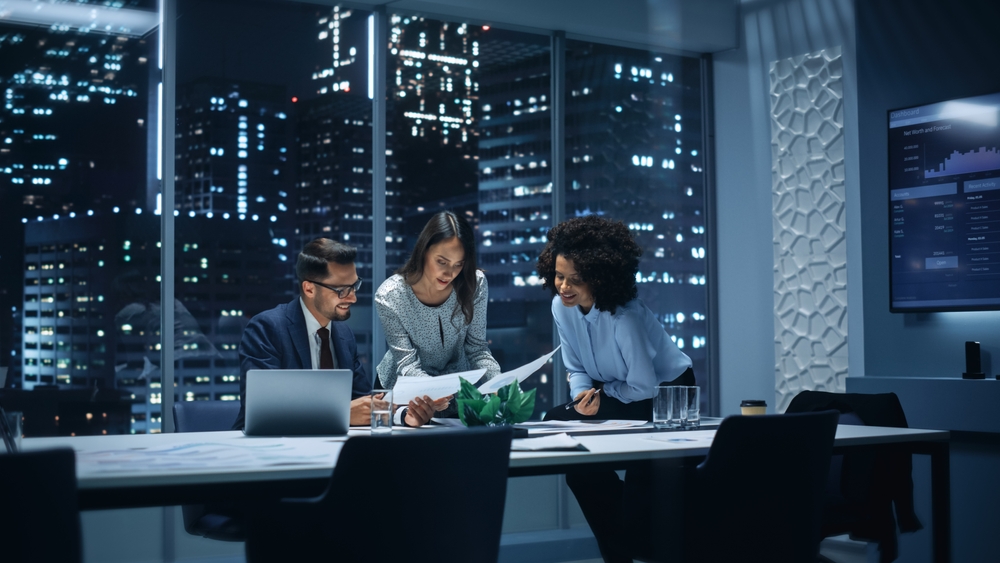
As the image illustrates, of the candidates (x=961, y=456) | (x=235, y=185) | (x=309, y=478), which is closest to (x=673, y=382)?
(x=961, y=456)

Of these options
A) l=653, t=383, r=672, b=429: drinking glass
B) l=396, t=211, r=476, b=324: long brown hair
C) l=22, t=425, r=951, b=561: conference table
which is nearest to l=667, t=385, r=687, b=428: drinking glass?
l=653, t=383, r=672, b=429: drinking glass

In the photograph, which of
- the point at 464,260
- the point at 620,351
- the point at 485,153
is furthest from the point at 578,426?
the point at 485,153

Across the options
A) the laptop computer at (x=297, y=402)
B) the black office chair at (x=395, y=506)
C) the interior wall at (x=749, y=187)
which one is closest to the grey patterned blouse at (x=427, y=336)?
the laptop computer at (x=297, y=402)

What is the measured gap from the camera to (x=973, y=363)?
3949 millimetres

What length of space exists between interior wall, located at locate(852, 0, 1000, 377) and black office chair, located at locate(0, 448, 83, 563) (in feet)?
12.6

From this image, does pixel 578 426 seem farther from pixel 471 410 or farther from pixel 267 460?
pixel 267 460

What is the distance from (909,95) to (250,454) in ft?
12.4

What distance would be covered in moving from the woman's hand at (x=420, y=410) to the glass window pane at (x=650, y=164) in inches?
117

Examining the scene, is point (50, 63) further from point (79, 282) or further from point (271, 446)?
point (271, 446)

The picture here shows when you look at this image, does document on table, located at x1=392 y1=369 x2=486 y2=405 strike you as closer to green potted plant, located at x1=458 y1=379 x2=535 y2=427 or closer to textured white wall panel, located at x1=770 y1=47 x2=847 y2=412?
green potted plant, located at x1=458 y1=379 x2=535 y2=427

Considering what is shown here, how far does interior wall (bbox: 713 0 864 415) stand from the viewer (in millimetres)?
5273

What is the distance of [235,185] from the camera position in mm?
4453

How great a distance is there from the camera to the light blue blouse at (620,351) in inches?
124

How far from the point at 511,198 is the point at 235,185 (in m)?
1.55
